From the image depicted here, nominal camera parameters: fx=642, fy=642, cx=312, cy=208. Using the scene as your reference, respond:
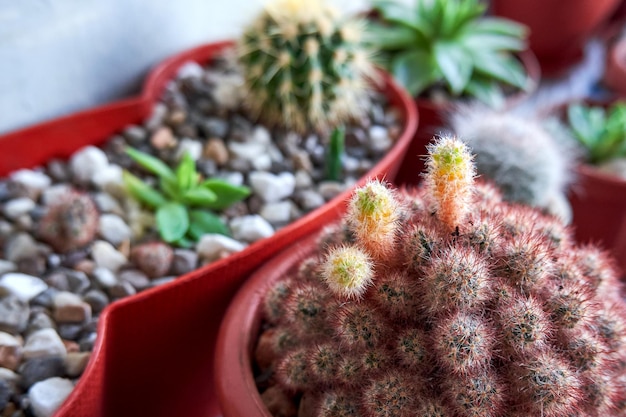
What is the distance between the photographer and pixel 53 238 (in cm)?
85

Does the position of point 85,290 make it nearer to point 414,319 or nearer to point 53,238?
point 53,238

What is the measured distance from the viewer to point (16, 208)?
890 millimetres

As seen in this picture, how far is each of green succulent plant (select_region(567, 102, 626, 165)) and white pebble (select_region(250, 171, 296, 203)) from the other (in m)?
0.62

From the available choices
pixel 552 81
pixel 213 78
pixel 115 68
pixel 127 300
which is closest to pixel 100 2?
pixel 115 68

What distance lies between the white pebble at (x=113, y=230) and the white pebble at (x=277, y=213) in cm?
19

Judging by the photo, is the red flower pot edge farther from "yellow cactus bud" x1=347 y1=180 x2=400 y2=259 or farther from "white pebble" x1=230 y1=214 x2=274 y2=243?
"yellow cactus bud" x1=347 y1=180 x2=400 y2=259

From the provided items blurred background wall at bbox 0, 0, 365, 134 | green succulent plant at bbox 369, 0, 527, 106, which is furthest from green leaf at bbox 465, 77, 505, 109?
blurred background wall at bbox 0, 0, 365, 134

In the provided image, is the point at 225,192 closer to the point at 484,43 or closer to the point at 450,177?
the point at 450,177

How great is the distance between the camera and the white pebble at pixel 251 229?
887 mm

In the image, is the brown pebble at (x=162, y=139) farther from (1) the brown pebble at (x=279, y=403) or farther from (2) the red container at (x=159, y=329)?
(1) the brown pebble at (x=279, y=403)

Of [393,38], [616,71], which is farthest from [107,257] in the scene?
[616,71]

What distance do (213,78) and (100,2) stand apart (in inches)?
10.2

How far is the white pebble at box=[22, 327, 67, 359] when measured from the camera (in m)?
0.72

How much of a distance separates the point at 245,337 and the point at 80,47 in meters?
0.57
